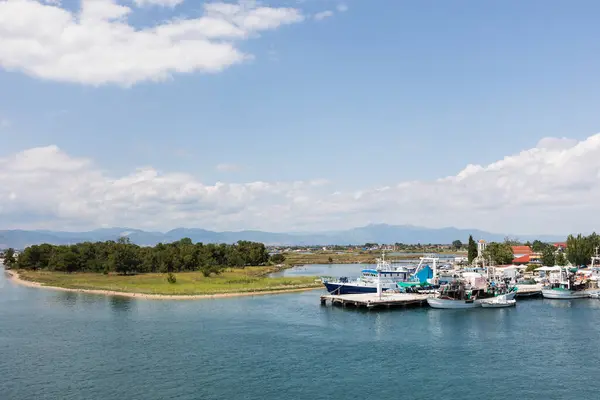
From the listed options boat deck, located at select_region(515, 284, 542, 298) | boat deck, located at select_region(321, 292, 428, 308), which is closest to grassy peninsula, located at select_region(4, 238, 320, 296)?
boat deck, located at select_region(321, 292, 428, 308)

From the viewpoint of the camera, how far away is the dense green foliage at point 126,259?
408 ft

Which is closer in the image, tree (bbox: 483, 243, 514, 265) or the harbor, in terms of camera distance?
the harbor

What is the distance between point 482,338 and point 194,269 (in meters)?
93.4

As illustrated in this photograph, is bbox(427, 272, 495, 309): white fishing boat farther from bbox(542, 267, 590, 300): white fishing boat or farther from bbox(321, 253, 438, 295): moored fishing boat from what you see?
bbox(542, 267, 590, 300): white fishing boat

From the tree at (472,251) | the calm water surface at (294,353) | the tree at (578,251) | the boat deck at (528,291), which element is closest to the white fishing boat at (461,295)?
the calm water surface at (294,353)

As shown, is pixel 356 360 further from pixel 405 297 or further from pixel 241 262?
pixel 241 262

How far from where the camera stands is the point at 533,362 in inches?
1715

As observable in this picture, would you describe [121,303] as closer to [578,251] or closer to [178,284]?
[178,284]

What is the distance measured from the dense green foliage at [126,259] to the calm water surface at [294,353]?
50.6 m

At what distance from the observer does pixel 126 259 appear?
12331 cm

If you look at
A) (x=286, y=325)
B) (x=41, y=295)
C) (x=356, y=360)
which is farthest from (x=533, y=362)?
(x=41, y=295)

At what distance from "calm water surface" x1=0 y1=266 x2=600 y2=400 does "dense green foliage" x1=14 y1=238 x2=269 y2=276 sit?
50.6 m

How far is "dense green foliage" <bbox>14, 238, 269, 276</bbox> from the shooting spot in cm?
12431

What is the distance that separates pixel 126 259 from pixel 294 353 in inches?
3437
